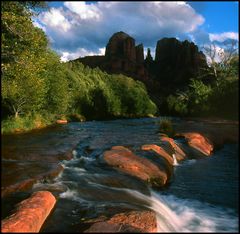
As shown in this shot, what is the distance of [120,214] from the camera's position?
955 centimetres

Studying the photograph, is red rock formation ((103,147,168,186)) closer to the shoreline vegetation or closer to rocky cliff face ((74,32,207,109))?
the shoreline vegetation

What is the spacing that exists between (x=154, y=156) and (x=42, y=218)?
361 inches

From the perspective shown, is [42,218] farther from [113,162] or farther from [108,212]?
[113,162]

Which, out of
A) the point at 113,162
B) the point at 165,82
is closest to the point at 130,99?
the point at 113,162

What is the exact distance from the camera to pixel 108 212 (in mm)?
10039

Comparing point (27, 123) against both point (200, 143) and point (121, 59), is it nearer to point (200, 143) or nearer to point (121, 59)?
point (200, 143)

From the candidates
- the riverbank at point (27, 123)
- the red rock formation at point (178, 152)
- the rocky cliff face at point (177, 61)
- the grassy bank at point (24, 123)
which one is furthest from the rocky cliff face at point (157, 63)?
the red rock formation at point (178, 152)

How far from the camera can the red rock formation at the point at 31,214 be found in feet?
27.1

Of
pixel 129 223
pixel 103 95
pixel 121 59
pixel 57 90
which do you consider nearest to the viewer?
pixel 129 223

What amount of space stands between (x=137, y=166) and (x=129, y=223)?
6438mm

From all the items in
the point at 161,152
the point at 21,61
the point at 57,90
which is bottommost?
the point at 161,152

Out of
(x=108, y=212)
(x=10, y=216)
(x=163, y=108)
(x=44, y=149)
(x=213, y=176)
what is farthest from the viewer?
(x=163, y=108)

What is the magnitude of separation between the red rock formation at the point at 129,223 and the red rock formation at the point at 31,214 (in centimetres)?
152

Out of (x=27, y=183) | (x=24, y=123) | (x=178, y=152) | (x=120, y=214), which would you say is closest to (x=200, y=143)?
(x=178, y=152)
